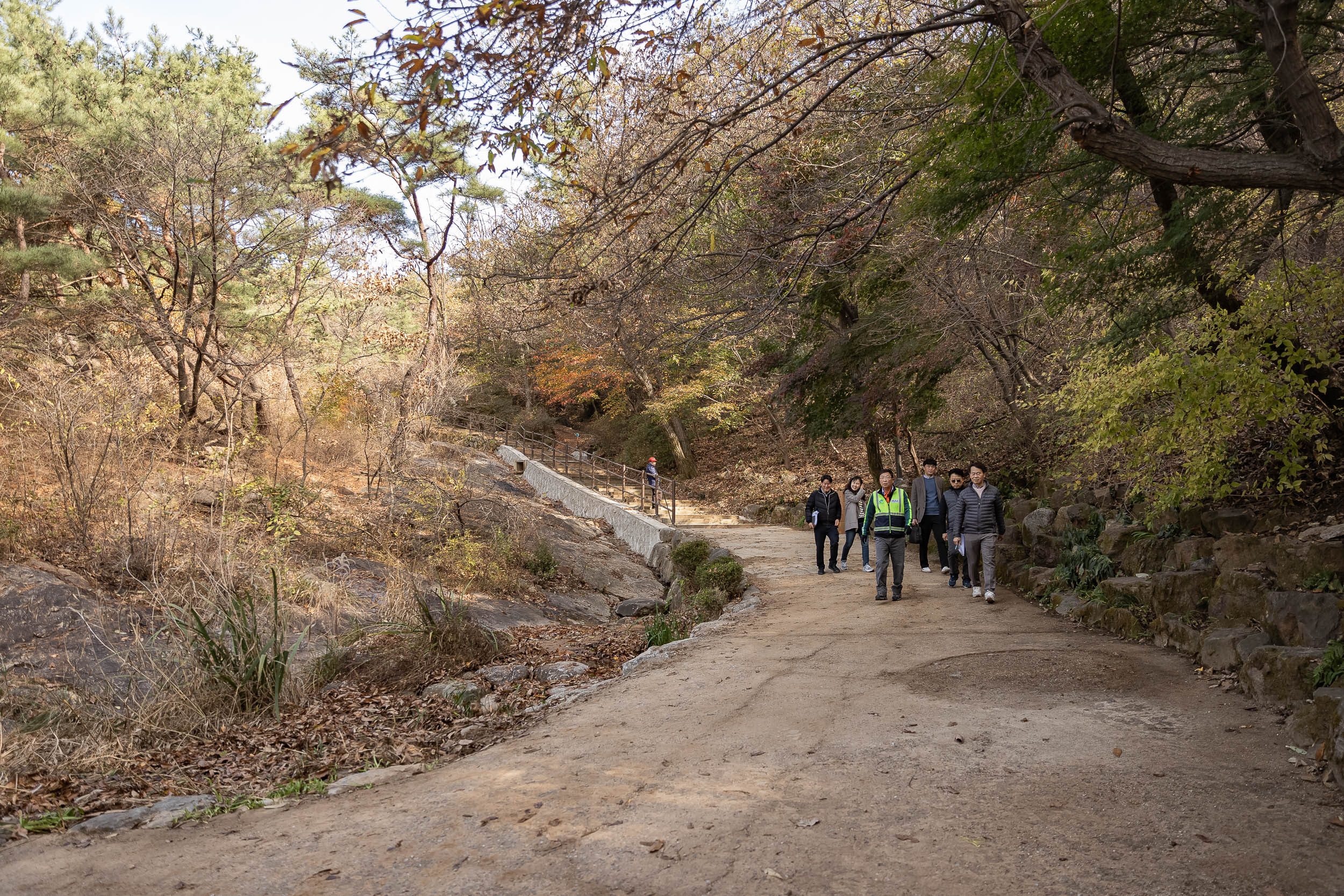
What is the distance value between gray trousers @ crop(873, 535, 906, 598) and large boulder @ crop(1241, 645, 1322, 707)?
15.9 ft

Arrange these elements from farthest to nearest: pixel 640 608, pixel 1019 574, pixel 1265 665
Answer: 1. pixel 640 608
2. pixel 1019 574
3. pixel 1265 665

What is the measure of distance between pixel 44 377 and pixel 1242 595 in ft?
49.8

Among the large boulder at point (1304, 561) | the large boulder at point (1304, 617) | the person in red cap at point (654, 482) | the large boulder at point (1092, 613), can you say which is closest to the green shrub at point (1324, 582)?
the large boulder at point (1304, 561)

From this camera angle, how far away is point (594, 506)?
23719mm

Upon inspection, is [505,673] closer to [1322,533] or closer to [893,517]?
[893,517]

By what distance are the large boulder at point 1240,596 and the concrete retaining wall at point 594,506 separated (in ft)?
39.2

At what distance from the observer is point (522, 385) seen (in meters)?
38.3

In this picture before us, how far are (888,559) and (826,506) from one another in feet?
9.17

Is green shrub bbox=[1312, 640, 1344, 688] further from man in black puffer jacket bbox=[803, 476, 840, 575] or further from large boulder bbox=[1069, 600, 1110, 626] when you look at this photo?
man in black puffer jacket bbox=[803, 476, 840, 575]

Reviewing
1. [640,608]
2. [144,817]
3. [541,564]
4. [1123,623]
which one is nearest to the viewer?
[144,817]

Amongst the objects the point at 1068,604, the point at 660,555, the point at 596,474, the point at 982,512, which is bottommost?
the point at 660,555

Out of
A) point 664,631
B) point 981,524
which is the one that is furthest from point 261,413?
point 981,524

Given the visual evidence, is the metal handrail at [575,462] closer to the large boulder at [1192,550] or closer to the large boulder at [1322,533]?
the large boulder at [1192,550]

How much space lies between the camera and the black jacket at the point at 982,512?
32.2ft
